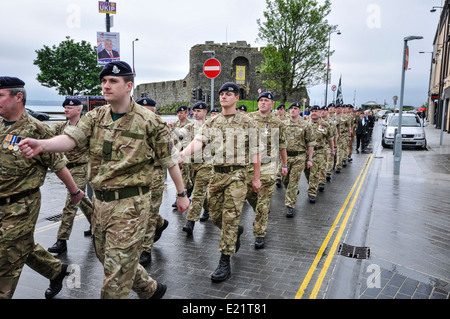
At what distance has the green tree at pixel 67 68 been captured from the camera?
142 feet

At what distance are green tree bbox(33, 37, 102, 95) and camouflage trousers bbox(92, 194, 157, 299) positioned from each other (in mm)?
44719

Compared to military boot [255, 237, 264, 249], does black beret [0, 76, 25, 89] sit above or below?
above

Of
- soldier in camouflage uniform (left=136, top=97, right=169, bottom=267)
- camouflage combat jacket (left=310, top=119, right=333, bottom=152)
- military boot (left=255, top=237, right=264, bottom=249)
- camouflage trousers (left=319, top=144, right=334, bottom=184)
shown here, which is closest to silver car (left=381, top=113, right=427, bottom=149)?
camouflage trousers (left=319, top=144, right=334, bottom=184)

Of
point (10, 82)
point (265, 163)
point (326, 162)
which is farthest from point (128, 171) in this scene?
point (326, 162)

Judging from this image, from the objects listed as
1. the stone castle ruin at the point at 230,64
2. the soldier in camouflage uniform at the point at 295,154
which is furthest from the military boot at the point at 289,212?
the stone castle ruin at the point at 230,64

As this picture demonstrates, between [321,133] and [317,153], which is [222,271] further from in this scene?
[321,133]

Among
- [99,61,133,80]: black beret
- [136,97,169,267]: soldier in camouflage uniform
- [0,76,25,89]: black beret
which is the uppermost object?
[99,61,133,80]: black beret

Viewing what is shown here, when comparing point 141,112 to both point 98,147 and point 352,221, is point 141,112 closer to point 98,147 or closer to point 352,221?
point 98,147

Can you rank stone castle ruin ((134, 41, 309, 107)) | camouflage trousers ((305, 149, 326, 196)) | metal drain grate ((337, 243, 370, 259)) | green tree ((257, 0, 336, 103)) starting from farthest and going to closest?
stone castle ruin ((134, 41, 309, 107)) → green tree ((257, 0, 336, 103)) → camouflage trousers ((305, 149, 326, 196)) → metal drain grate ((337, 243, 370, 259))

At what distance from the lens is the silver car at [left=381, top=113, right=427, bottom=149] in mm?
18531

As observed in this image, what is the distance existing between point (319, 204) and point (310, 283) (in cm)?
419

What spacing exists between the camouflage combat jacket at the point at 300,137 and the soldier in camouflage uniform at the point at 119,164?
4.81 m

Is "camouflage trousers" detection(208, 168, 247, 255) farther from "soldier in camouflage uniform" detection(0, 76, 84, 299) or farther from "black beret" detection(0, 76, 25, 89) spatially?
"black beret" detection(0, 76, 25, 89)

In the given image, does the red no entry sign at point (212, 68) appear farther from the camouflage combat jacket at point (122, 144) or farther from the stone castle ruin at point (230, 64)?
the stone castle ruin at point (230, 64)
